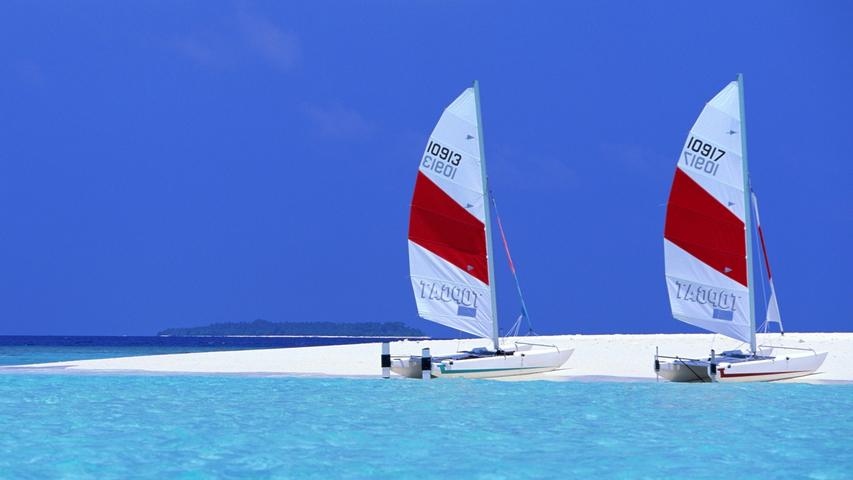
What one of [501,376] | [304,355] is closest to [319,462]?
[501,376]

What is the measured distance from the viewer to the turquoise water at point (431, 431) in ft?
51.5

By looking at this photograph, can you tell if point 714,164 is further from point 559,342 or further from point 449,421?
point 559,342

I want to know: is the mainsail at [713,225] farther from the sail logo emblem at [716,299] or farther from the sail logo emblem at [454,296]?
the sail logo emblem at [454,296]

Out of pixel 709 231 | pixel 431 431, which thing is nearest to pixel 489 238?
pixel 709 231

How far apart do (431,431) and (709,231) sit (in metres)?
14.9

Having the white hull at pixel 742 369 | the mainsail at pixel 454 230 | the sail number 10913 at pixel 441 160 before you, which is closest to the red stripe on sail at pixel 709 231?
the white hull at pixel 742 369

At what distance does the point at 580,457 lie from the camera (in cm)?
1661

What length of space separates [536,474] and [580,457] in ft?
5.63

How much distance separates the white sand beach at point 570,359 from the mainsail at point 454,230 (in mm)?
2126

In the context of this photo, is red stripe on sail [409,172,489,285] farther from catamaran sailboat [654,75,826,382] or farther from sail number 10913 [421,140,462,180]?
catamaran sailboat [654,75,826,382]

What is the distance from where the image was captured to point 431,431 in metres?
19.7

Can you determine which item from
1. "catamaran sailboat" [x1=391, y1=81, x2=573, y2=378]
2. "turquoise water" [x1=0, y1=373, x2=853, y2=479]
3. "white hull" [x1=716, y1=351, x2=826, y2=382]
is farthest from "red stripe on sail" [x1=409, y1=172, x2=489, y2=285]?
"white hull" [x1=716, y1=351, x2=826, y2=382]

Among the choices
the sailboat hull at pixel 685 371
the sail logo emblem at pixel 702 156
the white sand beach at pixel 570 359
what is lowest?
the sailboat hull at pixel 685 371

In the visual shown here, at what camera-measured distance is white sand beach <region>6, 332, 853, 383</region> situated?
111ft
